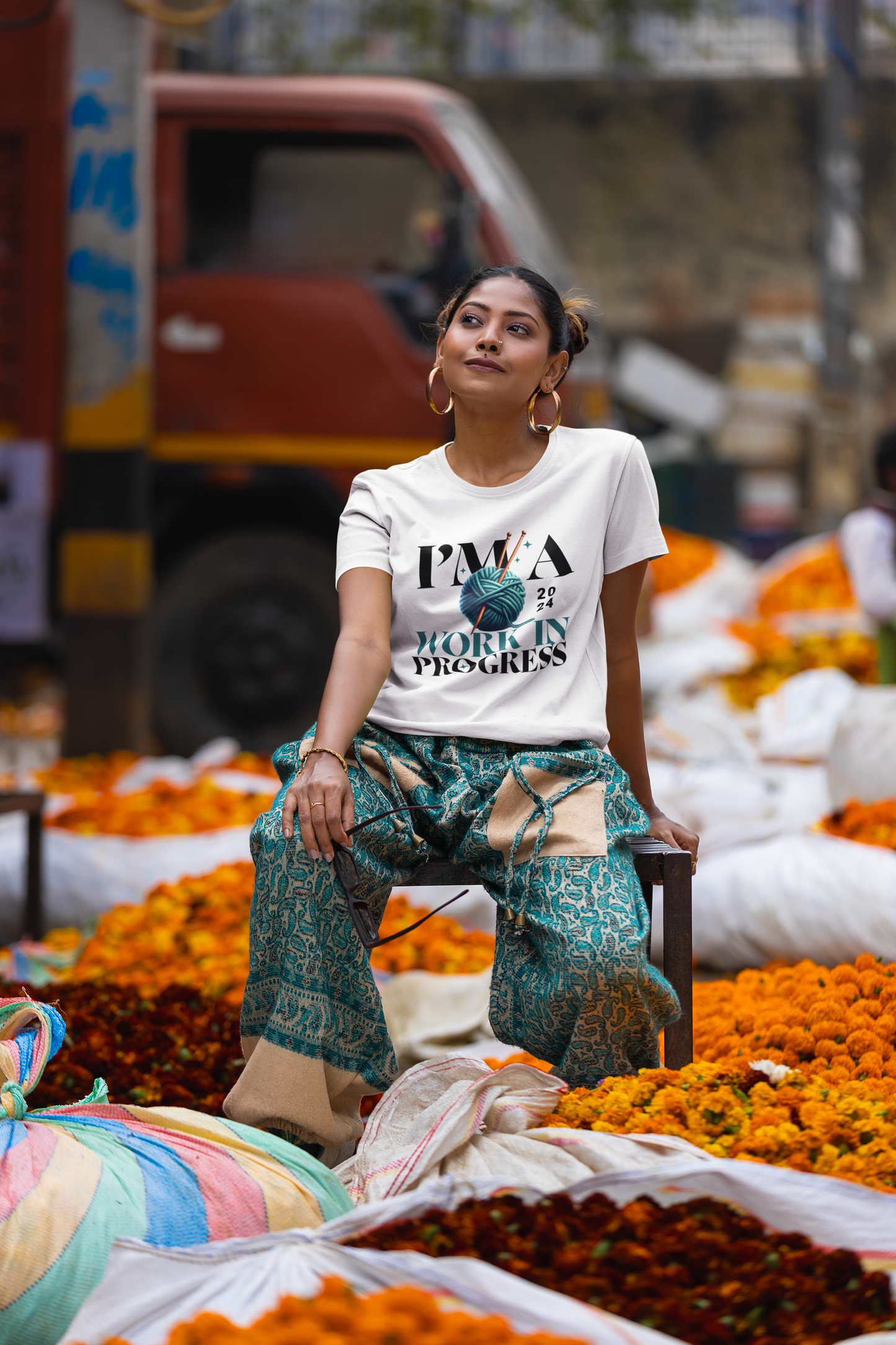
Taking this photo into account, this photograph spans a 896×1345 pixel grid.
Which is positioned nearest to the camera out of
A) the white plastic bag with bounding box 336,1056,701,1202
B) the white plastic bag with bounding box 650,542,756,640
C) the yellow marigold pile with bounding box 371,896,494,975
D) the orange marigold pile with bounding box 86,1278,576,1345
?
the orange marigold pile with bounding box 86,1278,576,1345

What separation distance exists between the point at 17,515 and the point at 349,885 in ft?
12.7

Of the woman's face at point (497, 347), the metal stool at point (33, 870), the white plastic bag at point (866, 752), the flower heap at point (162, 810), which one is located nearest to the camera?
the woman's face at point (497, 347)

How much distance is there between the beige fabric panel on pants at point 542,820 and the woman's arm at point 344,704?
8.7 inches

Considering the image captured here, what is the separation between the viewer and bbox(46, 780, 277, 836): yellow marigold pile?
3.89m

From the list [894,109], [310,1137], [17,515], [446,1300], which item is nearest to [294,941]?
[310,1137]

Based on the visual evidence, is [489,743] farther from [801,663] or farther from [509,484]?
[801,663]

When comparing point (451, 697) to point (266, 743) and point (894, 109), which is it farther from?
point (894, 109)

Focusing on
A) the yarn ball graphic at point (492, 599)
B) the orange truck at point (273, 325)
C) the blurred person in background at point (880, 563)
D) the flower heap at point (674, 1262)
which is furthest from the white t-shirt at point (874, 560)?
the flower heap at point (674, 1262)

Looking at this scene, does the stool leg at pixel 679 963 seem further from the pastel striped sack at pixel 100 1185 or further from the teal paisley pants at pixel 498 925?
the pastel striped sack at pixel 100 1185

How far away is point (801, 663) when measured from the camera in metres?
5.78

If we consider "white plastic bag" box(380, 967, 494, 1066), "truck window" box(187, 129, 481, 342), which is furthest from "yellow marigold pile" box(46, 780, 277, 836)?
"truck window" box(187, 129, 481, 342)

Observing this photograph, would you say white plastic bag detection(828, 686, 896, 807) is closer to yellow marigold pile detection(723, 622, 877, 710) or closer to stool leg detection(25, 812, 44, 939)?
yellow marigold pile detection(723, 622, 877, 710)

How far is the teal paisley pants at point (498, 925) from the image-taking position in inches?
77.5

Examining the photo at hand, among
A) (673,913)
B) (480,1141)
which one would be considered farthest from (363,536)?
(480,1141)
